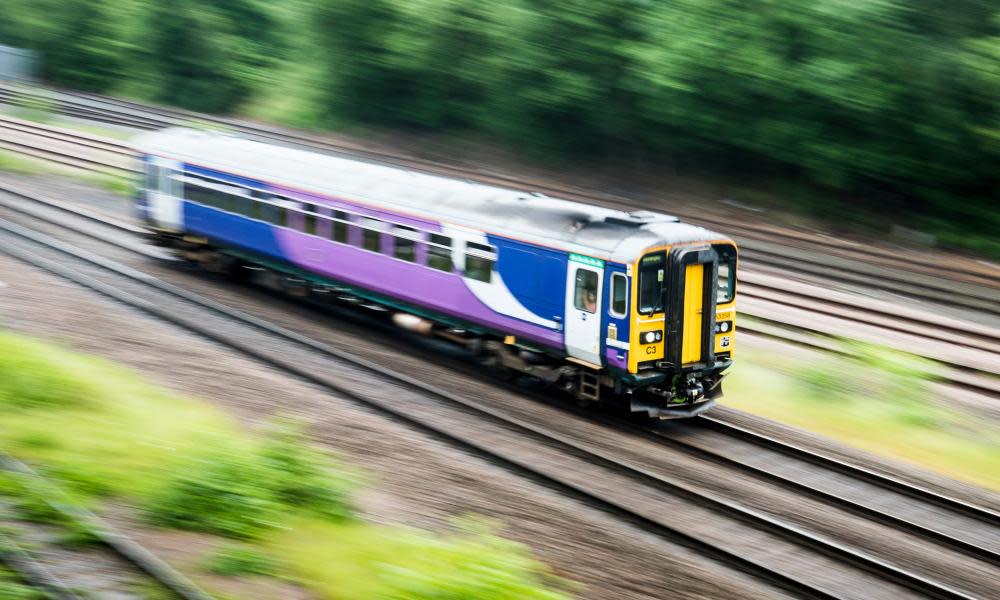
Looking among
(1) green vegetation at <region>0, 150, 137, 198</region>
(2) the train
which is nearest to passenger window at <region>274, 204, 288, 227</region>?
(2) the train

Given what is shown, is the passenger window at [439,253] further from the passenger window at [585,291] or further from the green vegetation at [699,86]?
the green vegetation at [699,86]

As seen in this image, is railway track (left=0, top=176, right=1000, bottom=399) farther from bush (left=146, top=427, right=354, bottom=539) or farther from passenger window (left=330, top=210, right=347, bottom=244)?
bush (left=146, top=427, right=354, bottom=539)

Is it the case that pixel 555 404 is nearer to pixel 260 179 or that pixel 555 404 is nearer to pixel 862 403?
pixel 862 403

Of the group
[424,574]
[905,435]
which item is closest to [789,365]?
[905,435]

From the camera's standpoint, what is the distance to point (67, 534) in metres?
8.00

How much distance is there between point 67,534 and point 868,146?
25936 mm

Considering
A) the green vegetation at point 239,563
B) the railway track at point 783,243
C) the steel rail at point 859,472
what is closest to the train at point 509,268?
the steel rail at point 859,472

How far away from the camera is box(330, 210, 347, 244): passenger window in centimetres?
1791

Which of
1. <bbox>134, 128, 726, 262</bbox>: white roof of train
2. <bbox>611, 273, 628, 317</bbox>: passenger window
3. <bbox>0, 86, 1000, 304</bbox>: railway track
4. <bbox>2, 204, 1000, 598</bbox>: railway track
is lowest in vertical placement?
<bbox>0, 86, 1000, 304</bbox>: railway track

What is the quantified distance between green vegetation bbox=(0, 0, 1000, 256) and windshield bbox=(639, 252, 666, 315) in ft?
51.0

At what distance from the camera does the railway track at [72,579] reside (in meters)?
7.22

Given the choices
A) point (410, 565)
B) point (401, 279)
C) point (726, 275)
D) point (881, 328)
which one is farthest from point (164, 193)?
point (410, 565)

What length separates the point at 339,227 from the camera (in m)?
18.0

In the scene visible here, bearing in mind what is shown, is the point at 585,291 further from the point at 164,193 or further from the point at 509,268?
the point at 164,193
